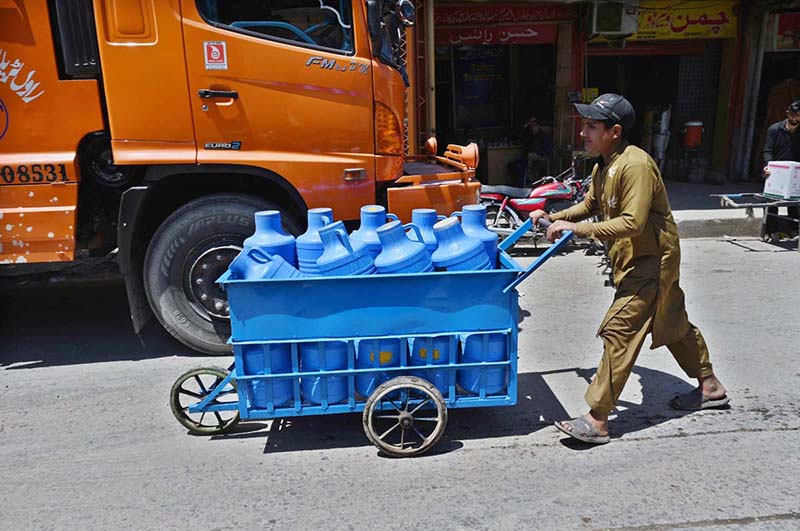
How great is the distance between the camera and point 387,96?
4383 millimetres

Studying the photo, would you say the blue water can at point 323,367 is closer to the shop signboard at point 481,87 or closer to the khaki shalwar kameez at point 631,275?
the khaki shalwar kameez at point 631,275

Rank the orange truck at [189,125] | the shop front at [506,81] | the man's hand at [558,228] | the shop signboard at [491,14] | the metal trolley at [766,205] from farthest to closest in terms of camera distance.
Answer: the shop front at [506,81], the shop signboard at [491,14], the metal trolley at [766,205], the orange truck at [189,125], the man's hand at [558,228]

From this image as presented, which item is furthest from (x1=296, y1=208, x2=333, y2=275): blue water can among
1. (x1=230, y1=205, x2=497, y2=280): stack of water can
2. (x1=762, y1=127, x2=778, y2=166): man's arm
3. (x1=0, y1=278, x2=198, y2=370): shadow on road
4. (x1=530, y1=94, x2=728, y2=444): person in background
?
(x1=762, y1=127, x2=778, y2=166): man's arm

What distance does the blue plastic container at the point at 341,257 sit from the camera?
316 centimetres

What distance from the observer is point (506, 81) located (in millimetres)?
11852

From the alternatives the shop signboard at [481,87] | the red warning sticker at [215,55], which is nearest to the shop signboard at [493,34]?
the shop signboard at [481,87]

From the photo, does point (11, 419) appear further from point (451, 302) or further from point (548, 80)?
point (548, 80)

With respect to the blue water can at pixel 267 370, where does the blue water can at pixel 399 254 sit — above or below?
above

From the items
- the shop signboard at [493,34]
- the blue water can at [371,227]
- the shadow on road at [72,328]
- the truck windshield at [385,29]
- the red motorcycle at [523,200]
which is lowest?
the shadow on road at [72,328]

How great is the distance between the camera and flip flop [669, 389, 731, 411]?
12.0 feet

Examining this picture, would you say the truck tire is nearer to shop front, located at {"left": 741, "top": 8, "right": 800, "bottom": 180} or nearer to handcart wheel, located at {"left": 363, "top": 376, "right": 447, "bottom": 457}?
handcart wheel, located at {"left": 363, "top": 376, "right": 447, "bottom": 457}

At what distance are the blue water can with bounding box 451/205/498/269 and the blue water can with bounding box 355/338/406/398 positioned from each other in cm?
72

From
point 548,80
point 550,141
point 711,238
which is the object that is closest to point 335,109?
point 711,238

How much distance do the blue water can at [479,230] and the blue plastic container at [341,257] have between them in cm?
60
